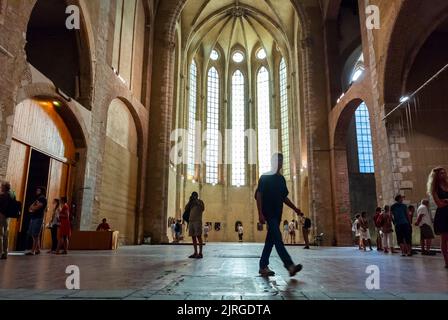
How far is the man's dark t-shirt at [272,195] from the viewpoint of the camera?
4.58m

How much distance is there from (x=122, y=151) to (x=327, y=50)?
1295 centimetres

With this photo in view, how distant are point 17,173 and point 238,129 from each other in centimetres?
2597

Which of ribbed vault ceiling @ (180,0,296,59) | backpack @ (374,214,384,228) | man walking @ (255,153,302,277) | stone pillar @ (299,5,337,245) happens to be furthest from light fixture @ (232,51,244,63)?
man walking @ (255,153,302,277)

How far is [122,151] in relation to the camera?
1675cm

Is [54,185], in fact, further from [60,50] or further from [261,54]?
[261,54]

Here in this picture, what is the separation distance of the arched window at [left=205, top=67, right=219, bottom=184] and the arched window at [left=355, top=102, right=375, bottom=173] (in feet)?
44.8

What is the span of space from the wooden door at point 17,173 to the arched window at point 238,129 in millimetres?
24247

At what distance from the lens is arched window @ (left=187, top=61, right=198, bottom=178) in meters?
31.5

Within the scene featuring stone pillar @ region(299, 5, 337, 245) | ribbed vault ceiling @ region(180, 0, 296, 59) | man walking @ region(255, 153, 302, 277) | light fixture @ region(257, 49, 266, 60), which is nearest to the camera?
man walking @ region(255, 153, 302, 277)

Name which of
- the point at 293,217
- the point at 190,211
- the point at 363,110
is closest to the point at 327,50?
the point at 363,110

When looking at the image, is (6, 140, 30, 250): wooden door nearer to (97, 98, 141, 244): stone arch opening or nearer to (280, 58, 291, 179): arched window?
(97, 98, 141, 244): stone arch opening

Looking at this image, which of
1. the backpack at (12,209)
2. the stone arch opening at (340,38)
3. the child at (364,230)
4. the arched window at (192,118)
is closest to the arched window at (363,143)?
the stone arch opening at (340,38)

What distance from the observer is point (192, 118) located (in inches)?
Result: 1278
